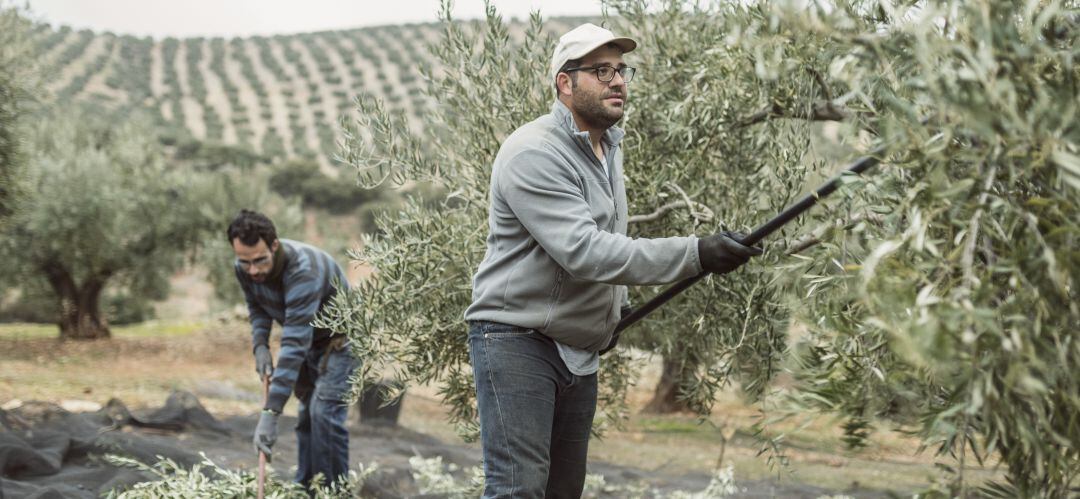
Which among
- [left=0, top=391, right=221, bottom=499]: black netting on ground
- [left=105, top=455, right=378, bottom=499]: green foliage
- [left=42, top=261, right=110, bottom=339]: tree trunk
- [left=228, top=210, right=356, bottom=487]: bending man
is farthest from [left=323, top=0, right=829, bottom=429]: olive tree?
[left=42, top=261, right=110, bottom=339]: tree trunk

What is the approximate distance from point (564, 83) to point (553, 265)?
732mm

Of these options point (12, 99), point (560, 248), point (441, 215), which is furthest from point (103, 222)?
point (560, 248)

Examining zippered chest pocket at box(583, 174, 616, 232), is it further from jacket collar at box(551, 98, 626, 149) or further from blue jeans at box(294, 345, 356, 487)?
blue jeans at box(294, 345, 356, 487)

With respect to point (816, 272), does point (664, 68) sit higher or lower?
higher

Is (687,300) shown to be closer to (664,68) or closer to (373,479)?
(664,68)

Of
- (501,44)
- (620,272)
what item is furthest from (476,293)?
(501,44)

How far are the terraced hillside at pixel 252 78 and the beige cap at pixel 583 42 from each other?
162 ft

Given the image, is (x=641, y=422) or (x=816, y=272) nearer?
(x=816, y=272)

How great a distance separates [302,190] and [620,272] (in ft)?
143

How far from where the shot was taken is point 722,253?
317 centimetres

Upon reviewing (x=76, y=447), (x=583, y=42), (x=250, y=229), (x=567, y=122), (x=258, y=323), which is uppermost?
(x=583, y=42)

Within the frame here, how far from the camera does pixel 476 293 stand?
3.66 m

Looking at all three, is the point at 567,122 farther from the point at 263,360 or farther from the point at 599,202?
the point at 263,360

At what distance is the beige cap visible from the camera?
353cm
